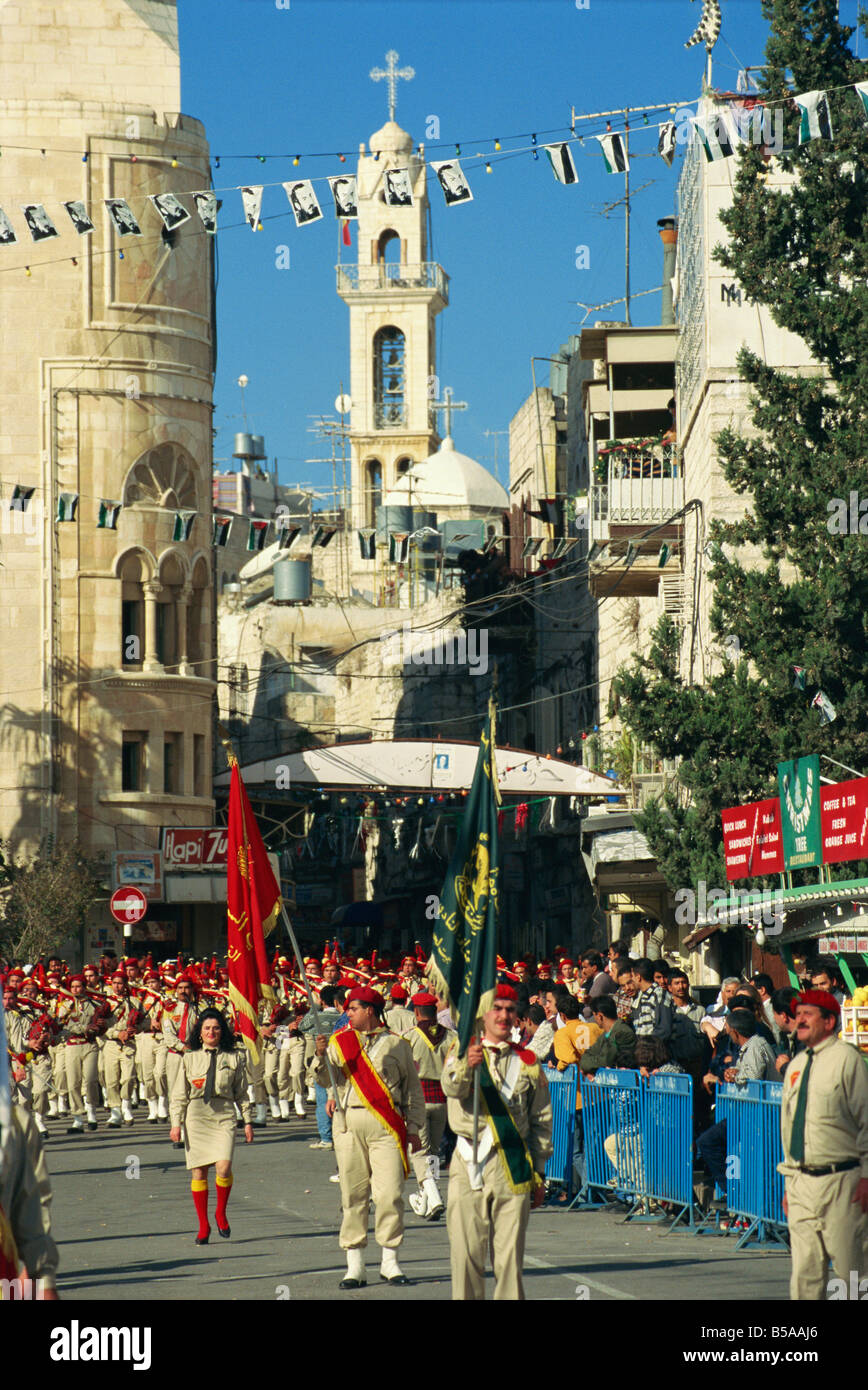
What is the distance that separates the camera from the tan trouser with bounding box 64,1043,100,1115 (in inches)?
1051

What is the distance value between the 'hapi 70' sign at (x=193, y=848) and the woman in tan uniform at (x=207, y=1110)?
30.6 meters

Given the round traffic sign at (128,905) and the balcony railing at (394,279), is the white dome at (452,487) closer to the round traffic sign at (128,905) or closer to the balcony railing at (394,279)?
the balcony railing at (394,279)

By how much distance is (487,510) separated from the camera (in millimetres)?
87250

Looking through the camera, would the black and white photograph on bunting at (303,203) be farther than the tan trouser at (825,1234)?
Yes

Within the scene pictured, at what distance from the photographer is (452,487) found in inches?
3447

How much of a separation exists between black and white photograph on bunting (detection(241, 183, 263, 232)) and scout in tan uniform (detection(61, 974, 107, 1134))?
9.51 metres

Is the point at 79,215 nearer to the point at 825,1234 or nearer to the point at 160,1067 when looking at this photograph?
the point at 160,1067

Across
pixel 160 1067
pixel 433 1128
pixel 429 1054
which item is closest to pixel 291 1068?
pixel 160 1067

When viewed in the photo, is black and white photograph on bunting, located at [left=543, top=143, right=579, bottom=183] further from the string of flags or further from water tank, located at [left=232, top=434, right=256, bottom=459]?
water tank, located at [left=232, top=434, right=256, bottom=459]

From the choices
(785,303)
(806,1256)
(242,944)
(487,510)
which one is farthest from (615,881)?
(487,510)

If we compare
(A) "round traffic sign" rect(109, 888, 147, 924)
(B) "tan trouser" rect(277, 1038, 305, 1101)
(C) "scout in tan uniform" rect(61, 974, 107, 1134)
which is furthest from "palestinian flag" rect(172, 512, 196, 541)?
(B) "tan trouser" rect(277, 1038, 305, 1101)

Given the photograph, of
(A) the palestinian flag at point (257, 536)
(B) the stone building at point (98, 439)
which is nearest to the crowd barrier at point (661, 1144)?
(A) the palestinian flag at point (257, 536)

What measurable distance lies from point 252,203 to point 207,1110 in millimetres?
11548

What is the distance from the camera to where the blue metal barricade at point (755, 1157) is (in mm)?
13789
